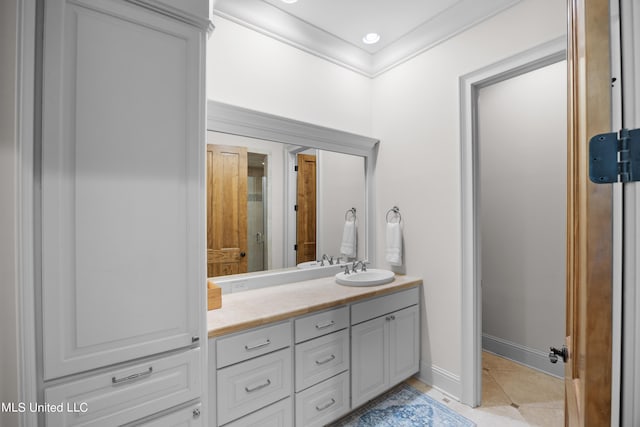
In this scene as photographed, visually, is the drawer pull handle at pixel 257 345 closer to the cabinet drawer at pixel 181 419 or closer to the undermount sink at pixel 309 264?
the cabinet drawer at pixel 181 419

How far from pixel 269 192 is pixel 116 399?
144cm

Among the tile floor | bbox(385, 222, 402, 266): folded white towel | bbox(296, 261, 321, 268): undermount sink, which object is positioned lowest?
the tile floor

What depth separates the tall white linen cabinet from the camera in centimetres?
99

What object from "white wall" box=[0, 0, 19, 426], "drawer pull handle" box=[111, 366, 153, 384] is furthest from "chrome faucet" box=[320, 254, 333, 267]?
"white wall" box=[0, 0, 19, 426]

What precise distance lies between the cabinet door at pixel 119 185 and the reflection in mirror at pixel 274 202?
29.3 inches

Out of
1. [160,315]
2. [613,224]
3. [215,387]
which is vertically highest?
[613,224]

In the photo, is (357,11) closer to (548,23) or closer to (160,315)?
(548,23)

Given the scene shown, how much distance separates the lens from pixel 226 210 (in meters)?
2.02

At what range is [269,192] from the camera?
2211 mm

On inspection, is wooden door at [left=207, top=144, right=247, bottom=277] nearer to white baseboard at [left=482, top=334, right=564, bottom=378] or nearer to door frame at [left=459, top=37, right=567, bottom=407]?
door frame at [left=459, top=37, right=567, bottom=407]

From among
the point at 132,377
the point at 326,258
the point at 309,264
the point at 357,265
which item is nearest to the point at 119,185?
the point at 132,377

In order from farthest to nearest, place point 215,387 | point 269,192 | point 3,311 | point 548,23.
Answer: point 269,192
point 548,23
point 215,387
point 3,311

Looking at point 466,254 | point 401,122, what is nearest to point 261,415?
point 466,254

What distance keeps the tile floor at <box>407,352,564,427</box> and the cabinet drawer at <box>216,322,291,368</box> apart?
1.33 m
